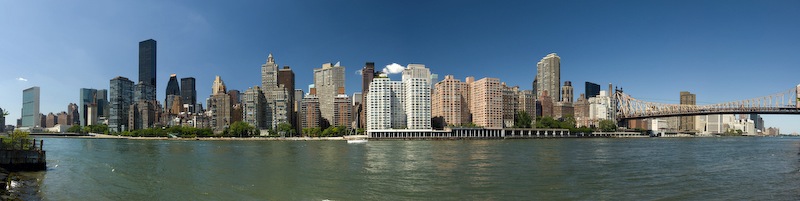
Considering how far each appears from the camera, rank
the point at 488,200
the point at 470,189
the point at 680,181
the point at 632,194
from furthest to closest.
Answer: the point at 680,181 < the point at 470,189 < the point at 632,194 < the point at 488,200

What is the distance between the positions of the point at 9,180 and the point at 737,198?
44049mm

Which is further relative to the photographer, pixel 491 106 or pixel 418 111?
pixel 491 106

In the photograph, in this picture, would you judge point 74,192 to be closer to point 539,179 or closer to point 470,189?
point 470,189

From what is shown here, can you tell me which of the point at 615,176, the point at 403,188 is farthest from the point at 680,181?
the point at 403,188

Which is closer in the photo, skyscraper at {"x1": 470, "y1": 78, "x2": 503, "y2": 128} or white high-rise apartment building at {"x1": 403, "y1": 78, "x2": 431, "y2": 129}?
white high-rise apartment building at {"x1": 403, "y1": 78, "x2": 431, "y2": 129}

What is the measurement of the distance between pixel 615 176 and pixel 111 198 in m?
33.7

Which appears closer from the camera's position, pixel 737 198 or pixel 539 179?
pixel 737 198

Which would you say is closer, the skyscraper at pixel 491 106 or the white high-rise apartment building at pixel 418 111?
the white high-rise apartment building at pixel 418 111

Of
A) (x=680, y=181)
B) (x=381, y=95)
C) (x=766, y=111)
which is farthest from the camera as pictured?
(x=381, y=95)

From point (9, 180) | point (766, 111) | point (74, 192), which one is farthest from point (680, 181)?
point (766, 111)

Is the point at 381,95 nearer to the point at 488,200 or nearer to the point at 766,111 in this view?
the point at 766,111

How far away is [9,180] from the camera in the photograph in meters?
29.0

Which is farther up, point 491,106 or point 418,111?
point 491,106

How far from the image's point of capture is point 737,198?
24.4 m
